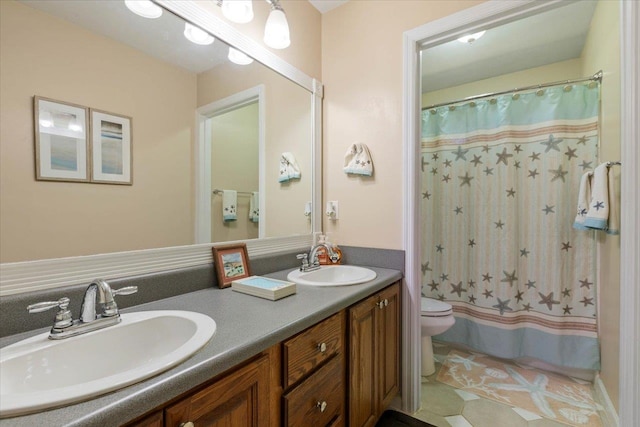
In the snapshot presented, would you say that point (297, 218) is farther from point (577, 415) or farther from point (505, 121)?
point (577, 415)

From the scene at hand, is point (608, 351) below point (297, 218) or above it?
below

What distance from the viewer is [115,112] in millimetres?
954

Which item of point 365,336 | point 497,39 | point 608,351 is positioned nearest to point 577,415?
point 608,351

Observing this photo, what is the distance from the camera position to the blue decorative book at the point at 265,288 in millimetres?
1024

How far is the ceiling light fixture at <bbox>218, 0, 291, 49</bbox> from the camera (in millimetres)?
1205

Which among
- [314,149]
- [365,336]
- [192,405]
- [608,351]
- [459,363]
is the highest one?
[314,149]

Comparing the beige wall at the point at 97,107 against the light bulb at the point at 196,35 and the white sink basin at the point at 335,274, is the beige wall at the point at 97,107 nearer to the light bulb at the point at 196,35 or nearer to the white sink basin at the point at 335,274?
the light bulb at the point at 196,35

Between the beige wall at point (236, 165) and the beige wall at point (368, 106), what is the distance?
21.8 inches

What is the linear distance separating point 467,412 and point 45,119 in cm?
228

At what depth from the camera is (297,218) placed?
5.72ft

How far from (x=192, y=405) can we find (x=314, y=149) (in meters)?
1.51

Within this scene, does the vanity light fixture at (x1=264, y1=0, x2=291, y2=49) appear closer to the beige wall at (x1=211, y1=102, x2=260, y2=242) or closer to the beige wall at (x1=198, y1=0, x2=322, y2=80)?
the beige wall at (x1=198, y1=0, x2=322, y2=80)

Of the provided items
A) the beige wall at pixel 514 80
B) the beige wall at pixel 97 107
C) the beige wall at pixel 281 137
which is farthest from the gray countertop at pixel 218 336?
the beige wall at pixel 514 80

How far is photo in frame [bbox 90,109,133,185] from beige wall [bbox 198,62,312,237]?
0.48m
